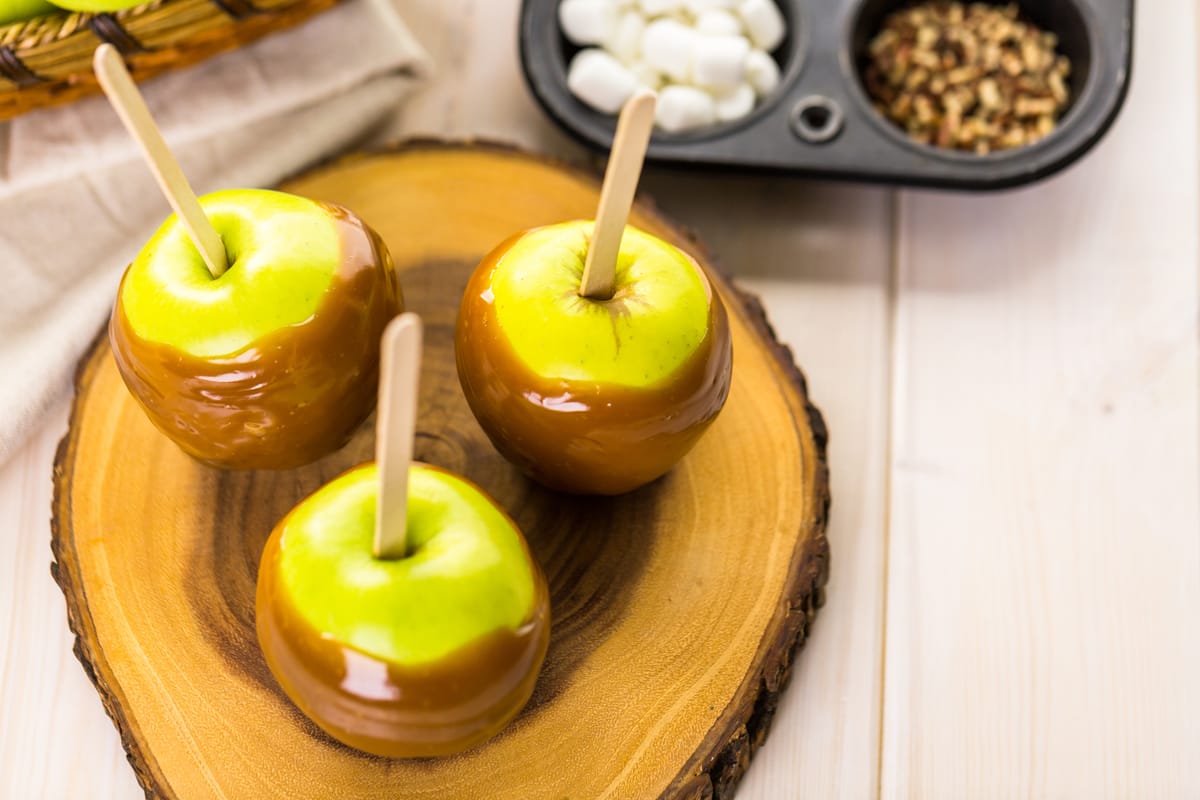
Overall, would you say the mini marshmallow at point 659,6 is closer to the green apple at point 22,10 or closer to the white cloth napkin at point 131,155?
the white cloth napkin at point 131,155

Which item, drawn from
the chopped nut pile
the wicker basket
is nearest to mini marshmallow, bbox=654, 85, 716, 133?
the chopped nut pile

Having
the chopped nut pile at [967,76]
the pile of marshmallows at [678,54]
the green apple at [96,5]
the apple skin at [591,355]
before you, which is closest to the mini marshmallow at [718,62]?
the pile of marshmallows at [678,54]

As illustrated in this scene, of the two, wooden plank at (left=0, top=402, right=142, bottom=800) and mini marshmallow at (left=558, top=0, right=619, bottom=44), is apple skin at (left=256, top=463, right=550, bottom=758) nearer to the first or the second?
wooden plank at (left=0, top=402, right=142, bottom=800)

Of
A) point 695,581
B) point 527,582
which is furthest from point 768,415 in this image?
point 527,582

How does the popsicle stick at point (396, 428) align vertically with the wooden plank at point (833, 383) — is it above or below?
above

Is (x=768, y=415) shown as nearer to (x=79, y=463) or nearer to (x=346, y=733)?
(x=346, y=733)

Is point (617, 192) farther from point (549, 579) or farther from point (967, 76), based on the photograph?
point (967, 76)

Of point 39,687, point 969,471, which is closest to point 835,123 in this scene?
point 969,471
